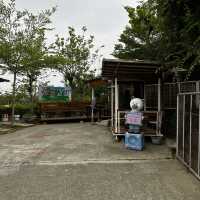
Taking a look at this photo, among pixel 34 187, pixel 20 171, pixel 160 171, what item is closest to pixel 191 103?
pixel 160 171

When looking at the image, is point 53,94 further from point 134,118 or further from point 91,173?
point 91,173

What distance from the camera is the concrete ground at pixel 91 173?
15.9 ft

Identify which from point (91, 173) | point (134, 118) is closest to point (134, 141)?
point (134, 118)

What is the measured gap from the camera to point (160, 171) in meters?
6.23

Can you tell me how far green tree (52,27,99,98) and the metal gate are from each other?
15.5 m

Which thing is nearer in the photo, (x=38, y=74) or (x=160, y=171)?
(x=160, y=171)

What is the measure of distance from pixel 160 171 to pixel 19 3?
12.7m

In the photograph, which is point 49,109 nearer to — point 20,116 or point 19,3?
point 20,116

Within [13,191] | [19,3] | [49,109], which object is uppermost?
[19,3]

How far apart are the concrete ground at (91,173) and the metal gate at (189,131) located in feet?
0.80

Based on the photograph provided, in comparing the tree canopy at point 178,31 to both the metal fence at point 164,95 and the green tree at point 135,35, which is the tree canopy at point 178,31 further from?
the green tree at point 135,35

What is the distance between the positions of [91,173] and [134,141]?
2655 millimetres

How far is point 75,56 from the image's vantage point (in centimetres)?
2206

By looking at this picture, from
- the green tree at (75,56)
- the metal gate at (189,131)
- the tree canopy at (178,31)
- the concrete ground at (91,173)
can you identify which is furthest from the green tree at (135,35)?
the metal gate at (189,131)
